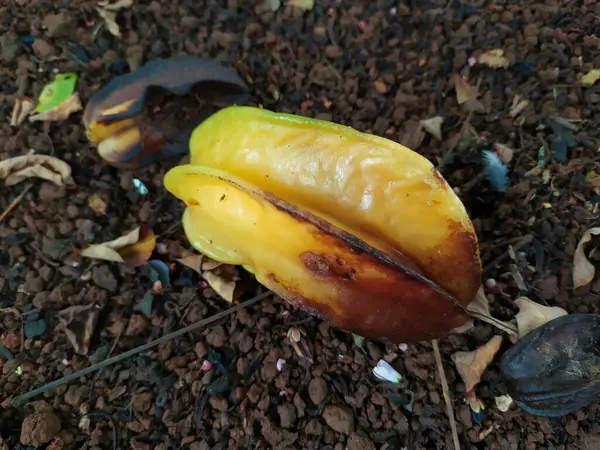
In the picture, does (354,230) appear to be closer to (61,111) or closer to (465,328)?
(465,328)

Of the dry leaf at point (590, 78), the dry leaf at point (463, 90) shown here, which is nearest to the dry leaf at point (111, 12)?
the dry leaf at point (463, 90)

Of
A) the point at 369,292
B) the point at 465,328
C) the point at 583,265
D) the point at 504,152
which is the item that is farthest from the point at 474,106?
the point at 369,292

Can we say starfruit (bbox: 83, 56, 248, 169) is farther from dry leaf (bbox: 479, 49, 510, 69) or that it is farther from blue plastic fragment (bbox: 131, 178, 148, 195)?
dry leaf (bbox: 479, 49, 510, 69)

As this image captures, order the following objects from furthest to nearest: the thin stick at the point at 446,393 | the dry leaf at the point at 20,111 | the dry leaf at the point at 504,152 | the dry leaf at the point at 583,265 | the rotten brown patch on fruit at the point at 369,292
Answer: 1. the dry leaf at the point at 20,111
2. the dry leaf at the point at 504,152
3. the dry leaf at the point at 583,265
4. the thin stick at the point at 446,393
5. the rotten brown patch on fruit at the point at 369,292

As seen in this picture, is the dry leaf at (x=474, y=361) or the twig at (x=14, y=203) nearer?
the dry leaf at (x=474, y=361)

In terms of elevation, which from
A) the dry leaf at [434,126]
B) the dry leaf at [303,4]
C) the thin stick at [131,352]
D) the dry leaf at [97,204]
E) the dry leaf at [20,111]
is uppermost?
the dry leaf at [303,4]

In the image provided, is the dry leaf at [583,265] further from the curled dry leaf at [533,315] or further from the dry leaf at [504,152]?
the dry leaf at [504,152]

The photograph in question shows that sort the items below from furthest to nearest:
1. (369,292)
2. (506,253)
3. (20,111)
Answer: (20,111) < (506,253) < (369,292)
